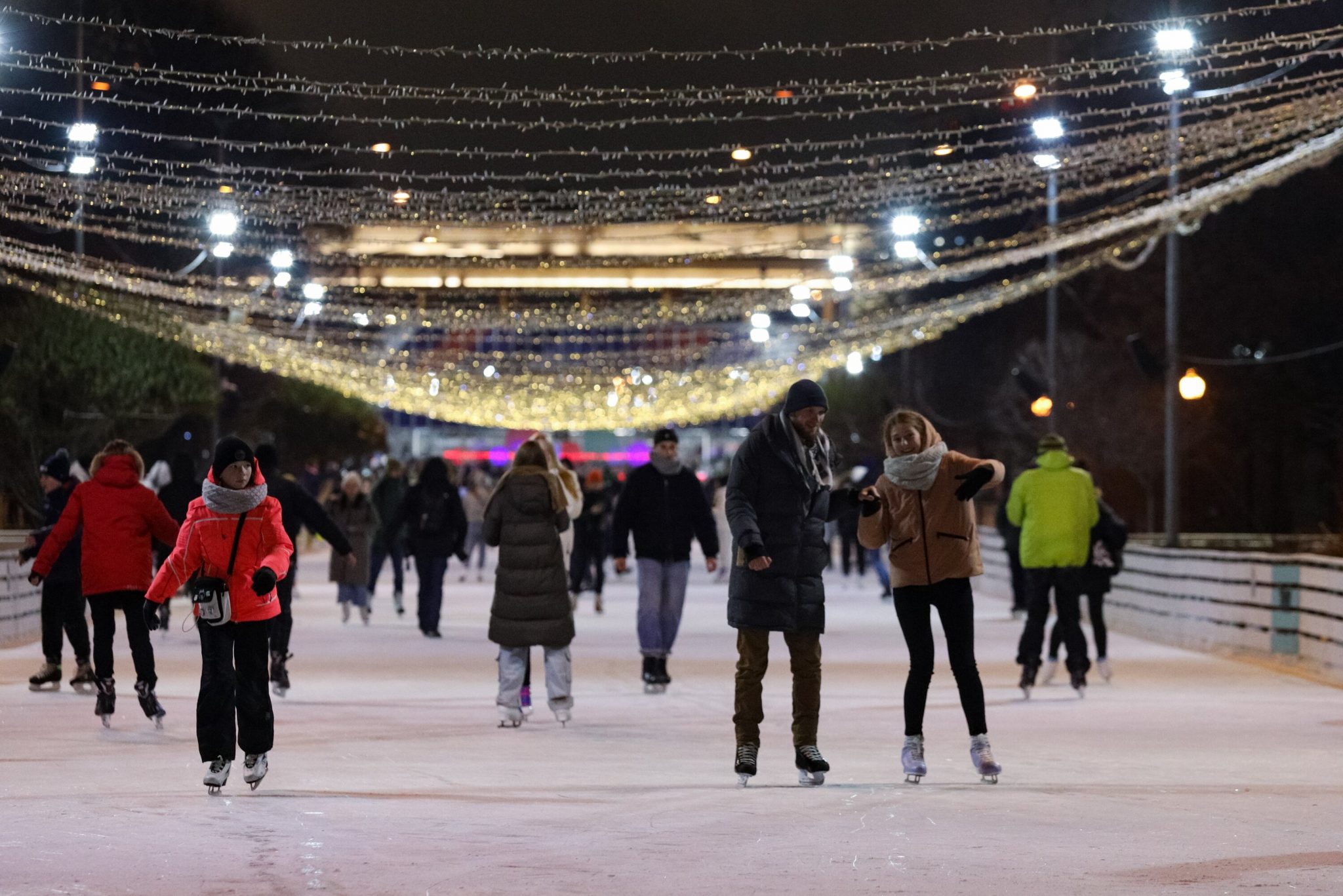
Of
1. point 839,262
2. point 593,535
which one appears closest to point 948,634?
point 593,535

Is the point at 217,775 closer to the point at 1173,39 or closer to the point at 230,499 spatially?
the point at 230,499

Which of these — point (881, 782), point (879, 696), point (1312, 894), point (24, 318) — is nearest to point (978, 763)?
point (881, 782)

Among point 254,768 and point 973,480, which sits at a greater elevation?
point 973,480

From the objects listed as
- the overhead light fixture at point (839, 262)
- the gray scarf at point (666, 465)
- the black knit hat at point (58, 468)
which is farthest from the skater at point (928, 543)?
the overhead light fixture at point (839, 262)

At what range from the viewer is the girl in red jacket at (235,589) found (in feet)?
30.3

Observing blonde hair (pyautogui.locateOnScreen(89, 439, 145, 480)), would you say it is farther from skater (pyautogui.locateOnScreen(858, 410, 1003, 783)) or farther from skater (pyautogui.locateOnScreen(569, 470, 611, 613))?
skater (pyautogui.locateOnScreen(569, 470, 611, 613))

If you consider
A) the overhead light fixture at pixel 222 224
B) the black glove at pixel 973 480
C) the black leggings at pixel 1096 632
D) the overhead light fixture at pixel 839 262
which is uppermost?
the overhead light fixture at pixel 839 262

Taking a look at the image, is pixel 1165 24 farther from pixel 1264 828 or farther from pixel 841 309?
pixel 841 309

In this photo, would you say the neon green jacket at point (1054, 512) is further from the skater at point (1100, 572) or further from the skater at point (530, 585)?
the skater at point (530, 585)

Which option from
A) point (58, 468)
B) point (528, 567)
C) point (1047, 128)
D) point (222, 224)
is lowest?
point (528, 567)

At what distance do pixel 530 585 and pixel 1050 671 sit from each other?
5.07 metres

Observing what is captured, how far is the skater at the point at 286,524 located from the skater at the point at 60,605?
1.25 metres

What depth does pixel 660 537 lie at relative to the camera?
15062mm

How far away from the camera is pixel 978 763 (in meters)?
9.61
